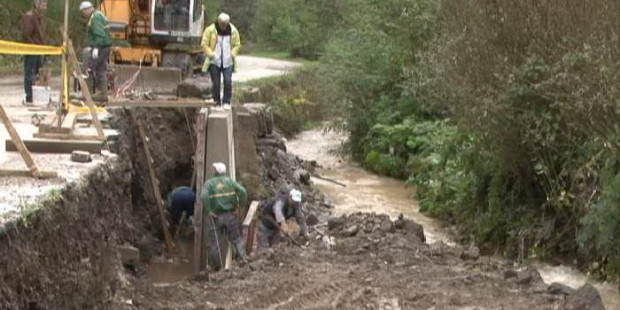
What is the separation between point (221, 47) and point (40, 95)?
3528mm

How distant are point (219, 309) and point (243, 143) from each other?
942cm

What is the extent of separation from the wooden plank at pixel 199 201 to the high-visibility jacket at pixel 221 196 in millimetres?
1144

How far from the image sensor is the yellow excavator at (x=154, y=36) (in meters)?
24.0

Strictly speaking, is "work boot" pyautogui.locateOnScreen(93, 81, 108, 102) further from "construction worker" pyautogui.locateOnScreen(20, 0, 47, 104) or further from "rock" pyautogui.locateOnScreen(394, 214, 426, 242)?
"rock" pyautogui.locateOnScreen(394, 214, 426, 242)

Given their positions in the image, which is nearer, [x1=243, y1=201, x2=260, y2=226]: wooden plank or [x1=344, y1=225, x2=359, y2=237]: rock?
[x1=243, y1=201, x2=260, y2=226]: wooden plank

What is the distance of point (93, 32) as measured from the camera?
19172mm

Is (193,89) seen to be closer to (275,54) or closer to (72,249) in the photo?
(72,249)

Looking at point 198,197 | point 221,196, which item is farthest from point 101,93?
point 221,196

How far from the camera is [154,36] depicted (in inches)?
976

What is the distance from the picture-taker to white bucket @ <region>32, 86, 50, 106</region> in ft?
65.4

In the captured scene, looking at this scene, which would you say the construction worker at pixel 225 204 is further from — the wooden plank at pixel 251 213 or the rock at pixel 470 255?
the rock at pixel 470 255

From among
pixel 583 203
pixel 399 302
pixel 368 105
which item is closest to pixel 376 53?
pixel 368 105

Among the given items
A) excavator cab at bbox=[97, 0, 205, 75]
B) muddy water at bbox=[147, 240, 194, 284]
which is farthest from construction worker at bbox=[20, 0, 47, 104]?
excavator cab at bbox=[97, 0, 205, 75]

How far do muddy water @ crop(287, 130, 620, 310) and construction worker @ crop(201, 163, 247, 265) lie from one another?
492 cm
